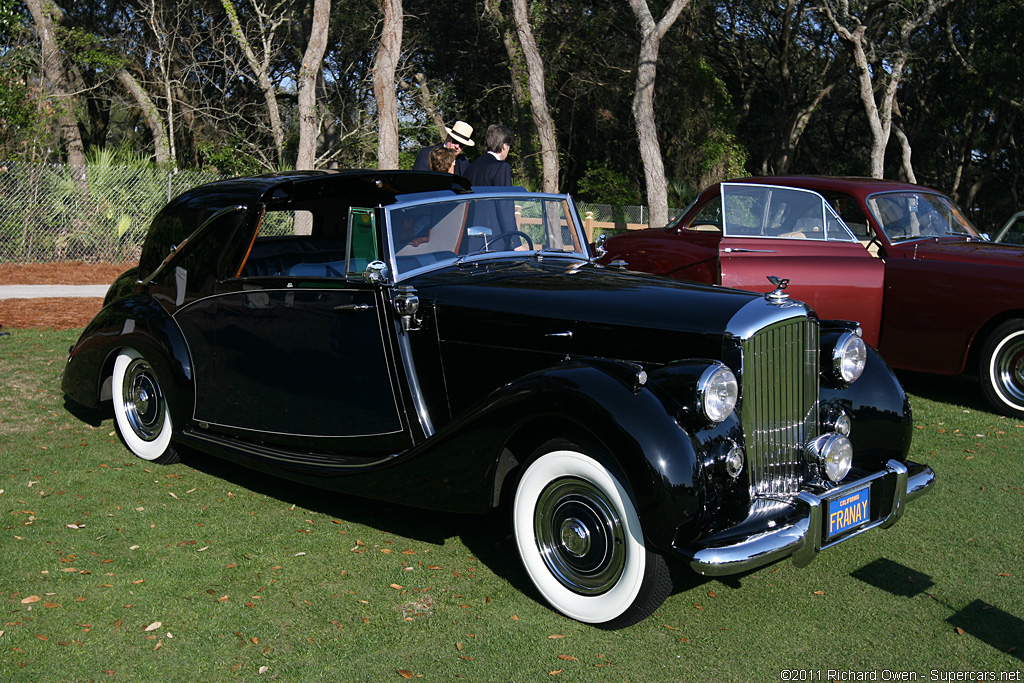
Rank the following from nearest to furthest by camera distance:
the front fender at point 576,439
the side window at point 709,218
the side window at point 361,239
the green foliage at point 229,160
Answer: the front fender at point 576,439 < the side window at point 361,239 < the side window at point 709,218 < the green foliage at point 229,160

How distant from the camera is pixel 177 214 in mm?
5781

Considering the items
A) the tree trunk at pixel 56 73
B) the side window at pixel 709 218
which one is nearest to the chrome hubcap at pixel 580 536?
the side window at pixel 709 218

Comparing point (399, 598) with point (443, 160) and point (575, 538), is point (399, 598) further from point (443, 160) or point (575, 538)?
point (443, 160)

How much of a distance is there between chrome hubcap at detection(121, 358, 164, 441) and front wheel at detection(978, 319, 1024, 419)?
6.27 m

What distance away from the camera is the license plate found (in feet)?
11.1

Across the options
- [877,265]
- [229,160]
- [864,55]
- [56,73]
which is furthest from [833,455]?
[229,160]

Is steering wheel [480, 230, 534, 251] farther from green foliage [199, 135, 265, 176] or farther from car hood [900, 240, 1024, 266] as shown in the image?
green foliage [199, 135, 265, 176]

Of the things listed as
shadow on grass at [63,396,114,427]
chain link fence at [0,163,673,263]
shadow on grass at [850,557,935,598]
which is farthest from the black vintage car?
chain link fence at [0,163,673,263]

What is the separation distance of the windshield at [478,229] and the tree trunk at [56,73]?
16040mm

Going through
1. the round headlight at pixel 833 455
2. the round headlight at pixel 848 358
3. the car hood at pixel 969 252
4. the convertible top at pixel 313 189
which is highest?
the convertible top at pixel 313 189

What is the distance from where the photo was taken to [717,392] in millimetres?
3311

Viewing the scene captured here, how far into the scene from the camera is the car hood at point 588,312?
3.61m

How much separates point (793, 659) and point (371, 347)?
7.99 ft

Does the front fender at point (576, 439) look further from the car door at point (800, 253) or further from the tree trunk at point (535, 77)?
the tree trunk at point (535, 77)
